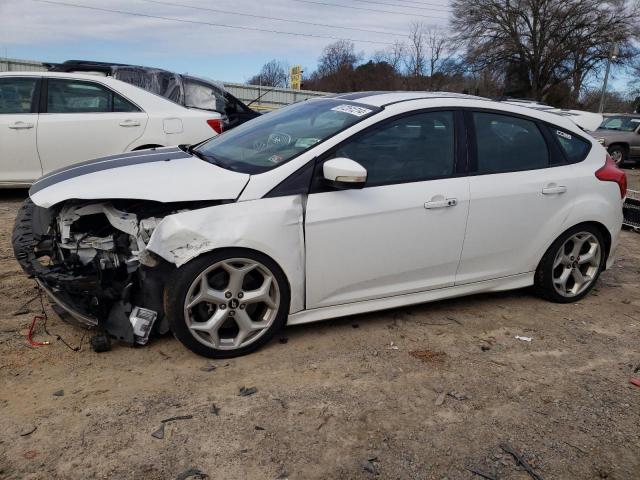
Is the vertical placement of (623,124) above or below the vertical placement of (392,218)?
above

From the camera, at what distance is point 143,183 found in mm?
3107

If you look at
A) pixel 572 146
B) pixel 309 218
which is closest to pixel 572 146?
pixel 572 146

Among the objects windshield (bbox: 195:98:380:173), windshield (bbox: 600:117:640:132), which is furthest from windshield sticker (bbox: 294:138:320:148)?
windshield (bbox: 600:117:640:132)

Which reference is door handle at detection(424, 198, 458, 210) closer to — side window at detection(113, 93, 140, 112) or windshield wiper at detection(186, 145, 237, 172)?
windshield wiper at detection(186, 145, 237, 172)

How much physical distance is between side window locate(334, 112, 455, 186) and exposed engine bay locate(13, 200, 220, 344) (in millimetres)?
1019

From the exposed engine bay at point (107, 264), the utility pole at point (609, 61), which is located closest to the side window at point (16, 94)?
the exposed engine bay at point (107, 264)

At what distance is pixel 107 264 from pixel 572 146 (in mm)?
3491

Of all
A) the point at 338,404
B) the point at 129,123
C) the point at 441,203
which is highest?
the point at 129,123

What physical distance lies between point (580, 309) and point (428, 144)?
6.23 feet

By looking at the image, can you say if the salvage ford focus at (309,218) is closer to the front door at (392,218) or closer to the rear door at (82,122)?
the front door at (392,218)

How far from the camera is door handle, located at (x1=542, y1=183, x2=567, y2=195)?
4.00 meters

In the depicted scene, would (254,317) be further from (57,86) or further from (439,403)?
(57,86)

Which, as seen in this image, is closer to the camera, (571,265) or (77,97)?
(571,265)

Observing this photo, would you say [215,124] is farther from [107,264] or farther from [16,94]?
[107,264]
